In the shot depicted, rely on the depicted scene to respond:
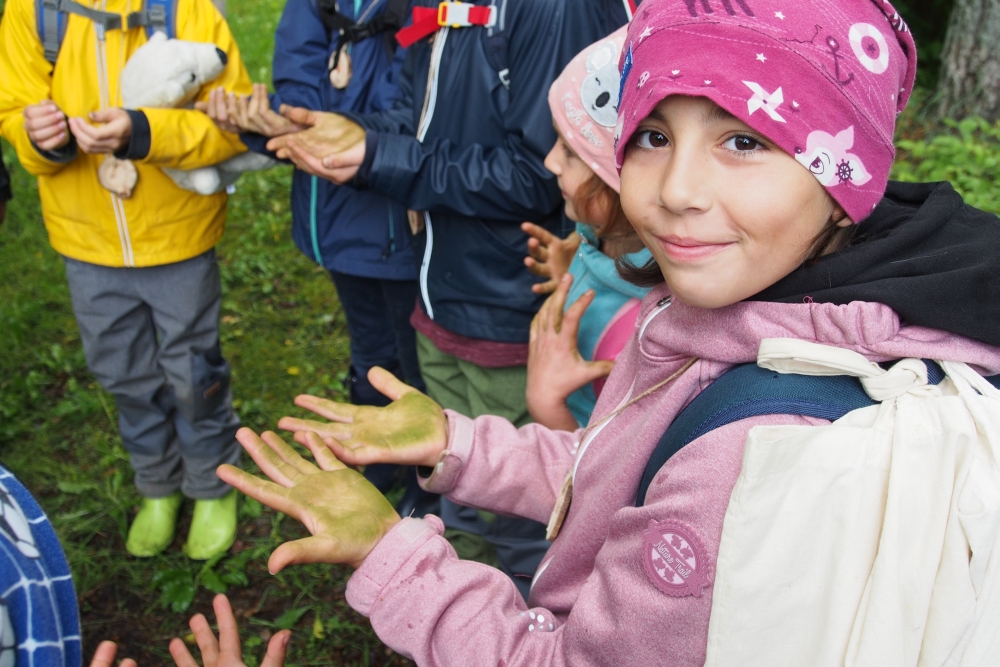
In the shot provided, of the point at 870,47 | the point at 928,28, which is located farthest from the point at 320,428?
the point at 928,28

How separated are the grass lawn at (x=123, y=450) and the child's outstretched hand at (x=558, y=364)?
4.10 feet

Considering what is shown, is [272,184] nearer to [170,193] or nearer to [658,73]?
[170,193]

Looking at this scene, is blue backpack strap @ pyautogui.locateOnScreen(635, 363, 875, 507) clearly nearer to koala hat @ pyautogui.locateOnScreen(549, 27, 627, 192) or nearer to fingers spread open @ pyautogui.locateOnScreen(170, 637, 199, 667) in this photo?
koala hat @ pyautogui.locateOnScreen(549, 27, 627, 192)

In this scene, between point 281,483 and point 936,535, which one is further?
point 281,483

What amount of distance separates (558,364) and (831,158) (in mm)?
1094

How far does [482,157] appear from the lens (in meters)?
2.37

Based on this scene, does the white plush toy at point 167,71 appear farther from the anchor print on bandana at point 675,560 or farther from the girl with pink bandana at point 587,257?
the anchor print on bandana at point 675,560

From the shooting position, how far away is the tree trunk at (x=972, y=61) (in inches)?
177

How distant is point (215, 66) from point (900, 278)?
2.30 metres

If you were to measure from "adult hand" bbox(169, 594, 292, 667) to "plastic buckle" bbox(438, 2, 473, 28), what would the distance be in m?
1.67

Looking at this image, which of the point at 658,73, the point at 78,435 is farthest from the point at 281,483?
the point at 78,435

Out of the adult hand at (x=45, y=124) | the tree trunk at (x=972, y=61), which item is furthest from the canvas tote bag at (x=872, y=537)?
the tree trunk at (x=972, y=61)

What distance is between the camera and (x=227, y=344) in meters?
4.36

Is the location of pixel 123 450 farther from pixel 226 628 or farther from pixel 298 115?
pixel 226 628
